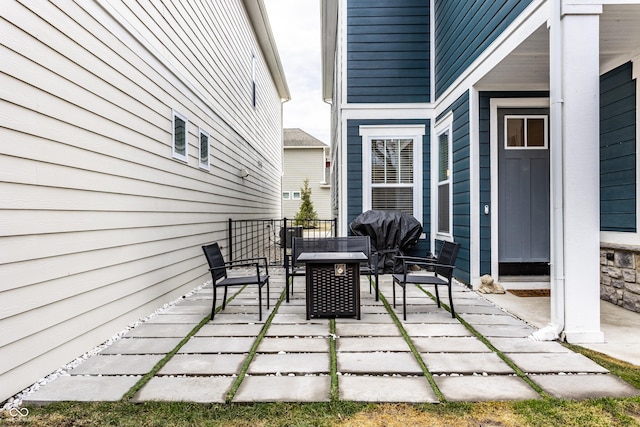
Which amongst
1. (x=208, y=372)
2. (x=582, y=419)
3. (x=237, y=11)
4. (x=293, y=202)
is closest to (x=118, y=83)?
(x=208, y=372)

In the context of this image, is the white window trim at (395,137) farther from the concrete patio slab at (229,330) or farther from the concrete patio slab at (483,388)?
the concrete patio slab at (483,388)

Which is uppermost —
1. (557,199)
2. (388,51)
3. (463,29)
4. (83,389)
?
(388,51)

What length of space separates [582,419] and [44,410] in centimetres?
274

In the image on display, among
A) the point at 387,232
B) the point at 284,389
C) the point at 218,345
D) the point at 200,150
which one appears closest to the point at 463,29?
the point at 387,232

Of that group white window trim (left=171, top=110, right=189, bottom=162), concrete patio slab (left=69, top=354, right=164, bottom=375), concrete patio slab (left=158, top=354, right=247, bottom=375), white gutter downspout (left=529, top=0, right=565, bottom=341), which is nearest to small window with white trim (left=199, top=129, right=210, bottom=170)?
white window trim (left=171, top=110, right=189, bottom=162)

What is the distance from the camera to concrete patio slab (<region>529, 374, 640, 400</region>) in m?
2.22

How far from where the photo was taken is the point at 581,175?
3.04 m

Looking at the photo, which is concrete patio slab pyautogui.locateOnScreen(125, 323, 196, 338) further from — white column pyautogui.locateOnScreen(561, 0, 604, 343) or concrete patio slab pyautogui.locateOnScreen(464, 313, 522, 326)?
white column pyautogui.locateOnScreen(561, 0, 604, 343)

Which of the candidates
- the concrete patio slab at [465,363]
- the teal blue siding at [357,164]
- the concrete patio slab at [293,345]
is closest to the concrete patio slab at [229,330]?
the concrete patio slab at [293,345]

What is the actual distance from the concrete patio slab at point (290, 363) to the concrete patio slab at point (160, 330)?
3.09 feet

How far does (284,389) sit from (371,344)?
3.14ft

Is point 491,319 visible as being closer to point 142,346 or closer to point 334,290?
point 334,290

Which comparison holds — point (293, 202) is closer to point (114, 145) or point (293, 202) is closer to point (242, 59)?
point (242, 59)

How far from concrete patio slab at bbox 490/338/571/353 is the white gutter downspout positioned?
69 mm
